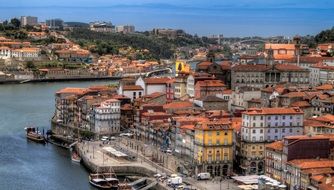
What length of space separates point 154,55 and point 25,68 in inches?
1308

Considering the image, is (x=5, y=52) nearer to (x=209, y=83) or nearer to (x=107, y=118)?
(x=209, y=83)

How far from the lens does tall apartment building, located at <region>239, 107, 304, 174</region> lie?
26.7 metres

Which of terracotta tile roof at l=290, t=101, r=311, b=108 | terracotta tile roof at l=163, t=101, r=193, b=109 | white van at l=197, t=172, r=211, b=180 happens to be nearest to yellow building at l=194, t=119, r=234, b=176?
white van at l=197, t=172, r=211, b=180

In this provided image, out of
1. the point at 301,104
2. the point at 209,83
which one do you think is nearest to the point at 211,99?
the point at 209,83

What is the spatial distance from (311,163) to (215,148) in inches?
158

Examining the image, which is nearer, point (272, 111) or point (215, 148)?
point (215, 148)

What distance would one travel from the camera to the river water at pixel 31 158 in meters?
26.7

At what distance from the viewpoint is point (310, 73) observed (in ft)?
138

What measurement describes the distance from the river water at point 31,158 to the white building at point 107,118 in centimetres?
209

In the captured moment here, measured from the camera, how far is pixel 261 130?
27.1 meters

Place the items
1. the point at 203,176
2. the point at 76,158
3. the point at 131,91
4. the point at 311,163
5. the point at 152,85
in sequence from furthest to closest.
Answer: the point at 152,85 < the point at 131,91 < the point at 76,158 < the point at 203,176 < the point at 311,163

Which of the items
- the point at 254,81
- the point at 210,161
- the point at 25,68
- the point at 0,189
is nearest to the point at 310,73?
the point at 254,81

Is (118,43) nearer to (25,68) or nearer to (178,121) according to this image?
(25,68)

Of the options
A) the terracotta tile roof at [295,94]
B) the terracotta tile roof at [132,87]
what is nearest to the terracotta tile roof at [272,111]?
the terracotta tile roof at [295,94]
